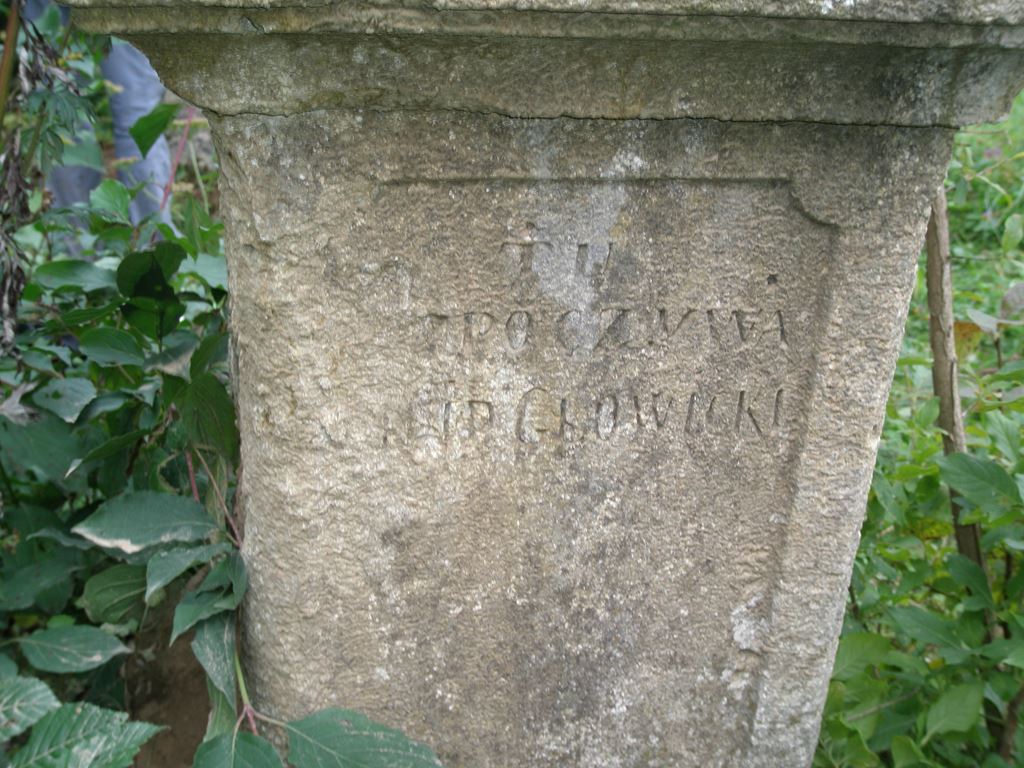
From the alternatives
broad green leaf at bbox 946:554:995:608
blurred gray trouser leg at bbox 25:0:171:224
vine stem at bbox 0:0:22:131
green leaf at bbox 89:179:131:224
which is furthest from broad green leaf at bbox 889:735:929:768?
blurred gray trouser leg at bbox 25:0:171:224

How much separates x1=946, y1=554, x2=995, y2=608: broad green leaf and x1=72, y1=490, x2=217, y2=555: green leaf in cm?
136

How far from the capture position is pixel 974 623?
68.5 inches

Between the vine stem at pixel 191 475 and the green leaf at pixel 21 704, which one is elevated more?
the vine stem at pixel 191 475

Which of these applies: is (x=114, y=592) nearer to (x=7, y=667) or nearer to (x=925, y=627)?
(x=7, y=667)

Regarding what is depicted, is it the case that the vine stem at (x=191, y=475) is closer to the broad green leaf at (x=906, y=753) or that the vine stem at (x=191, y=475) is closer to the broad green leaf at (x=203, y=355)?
the broad green leaf at (x=203, y=355)

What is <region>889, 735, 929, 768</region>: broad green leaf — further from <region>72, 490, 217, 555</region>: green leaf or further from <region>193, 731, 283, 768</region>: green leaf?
<region>72, 490, 217, 555</region>: green leaf

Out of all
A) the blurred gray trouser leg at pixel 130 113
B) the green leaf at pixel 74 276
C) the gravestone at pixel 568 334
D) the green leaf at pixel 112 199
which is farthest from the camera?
the blurred gray trouser leg at pixel 130 113

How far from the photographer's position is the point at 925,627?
1.72 meters

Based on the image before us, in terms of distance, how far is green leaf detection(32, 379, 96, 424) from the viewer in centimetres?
167

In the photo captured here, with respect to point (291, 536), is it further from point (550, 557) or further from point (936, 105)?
point (936, 105)

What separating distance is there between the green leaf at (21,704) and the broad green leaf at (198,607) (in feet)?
0.60

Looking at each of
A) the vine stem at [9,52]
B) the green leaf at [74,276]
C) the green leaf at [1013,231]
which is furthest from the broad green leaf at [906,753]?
the vine stem at [9,52]

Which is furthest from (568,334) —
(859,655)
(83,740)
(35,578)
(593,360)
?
(35,578)

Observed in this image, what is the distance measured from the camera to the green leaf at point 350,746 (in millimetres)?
1259
